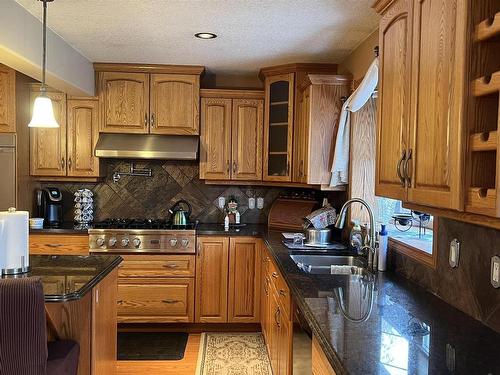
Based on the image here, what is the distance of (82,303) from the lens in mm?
2143

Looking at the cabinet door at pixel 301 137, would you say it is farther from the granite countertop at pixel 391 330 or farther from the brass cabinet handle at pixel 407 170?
the brass cabinet handle at pixel 407 170

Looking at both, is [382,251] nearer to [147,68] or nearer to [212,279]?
[212,279]

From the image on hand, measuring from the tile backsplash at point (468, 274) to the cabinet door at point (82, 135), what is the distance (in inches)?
125

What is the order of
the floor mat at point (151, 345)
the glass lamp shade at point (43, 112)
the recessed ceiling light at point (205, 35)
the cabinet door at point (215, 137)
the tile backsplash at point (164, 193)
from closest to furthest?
the glass lamp shade at point (43, 112), the recessed ceiling light at point (205, 35), the floor mat at point (151, 345), the cabinet door at point (215, 137), the tile backsplash at point (164, 193)

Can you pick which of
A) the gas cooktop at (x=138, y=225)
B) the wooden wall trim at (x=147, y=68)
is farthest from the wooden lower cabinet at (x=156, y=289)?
the wooden wall trim at (x=147, y=68)

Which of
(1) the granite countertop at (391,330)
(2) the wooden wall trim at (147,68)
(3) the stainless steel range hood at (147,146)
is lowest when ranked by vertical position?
(1) the granite countertop at (391,330)

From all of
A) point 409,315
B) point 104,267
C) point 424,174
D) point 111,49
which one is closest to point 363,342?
point 409,315

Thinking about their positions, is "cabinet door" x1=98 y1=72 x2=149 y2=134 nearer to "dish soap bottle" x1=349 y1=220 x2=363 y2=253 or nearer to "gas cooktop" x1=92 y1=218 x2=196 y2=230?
"gas cooktop" x1=92 y1=218 x2=196 y2=230

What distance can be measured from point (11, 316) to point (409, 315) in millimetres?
A: 1480

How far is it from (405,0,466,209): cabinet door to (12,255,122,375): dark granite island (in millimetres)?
1430

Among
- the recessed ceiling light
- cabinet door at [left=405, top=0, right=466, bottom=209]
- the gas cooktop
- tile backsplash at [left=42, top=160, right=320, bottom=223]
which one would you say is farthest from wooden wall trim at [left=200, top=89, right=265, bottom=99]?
cabinet door at [left=405, top=0, right=466, bottom=209]

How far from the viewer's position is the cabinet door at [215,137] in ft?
14.2

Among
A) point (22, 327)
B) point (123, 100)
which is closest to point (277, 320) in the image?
point (22, 327)

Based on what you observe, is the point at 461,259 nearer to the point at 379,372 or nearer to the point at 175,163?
the point at 379,372
